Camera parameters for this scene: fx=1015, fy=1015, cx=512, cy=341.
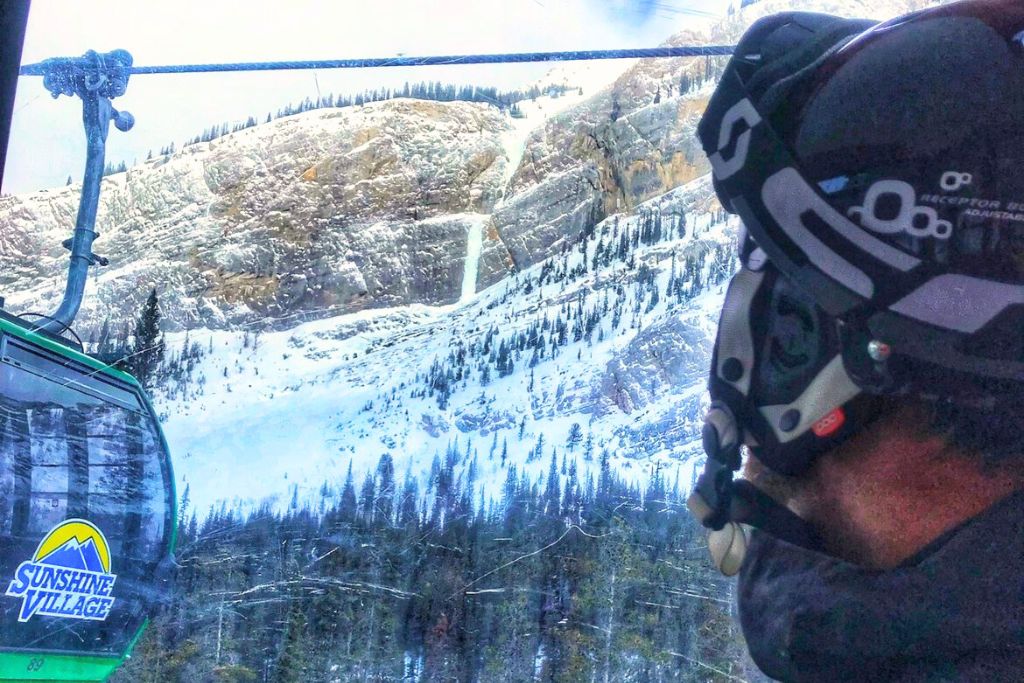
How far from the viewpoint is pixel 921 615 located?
30.9 inches

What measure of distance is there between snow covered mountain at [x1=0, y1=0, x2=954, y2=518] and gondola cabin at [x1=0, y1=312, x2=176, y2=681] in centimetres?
12

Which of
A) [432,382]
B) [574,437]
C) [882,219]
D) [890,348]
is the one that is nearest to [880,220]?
[882,219]

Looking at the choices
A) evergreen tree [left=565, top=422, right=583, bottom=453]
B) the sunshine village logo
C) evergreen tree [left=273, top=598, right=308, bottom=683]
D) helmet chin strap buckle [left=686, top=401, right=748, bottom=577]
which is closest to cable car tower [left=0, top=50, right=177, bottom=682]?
the sunshine village logo

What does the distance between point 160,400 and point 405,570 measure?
0.73m

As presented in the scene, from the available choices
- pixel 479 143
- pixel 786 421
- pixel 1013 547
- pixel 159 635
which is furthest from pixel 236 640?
pixel 1013 547

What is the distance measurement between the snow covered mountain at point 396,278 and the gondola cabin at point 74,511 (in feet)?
0.38

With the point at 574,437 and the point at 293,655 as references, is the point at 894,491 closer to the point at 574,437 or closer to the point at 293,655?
the point at 574,437

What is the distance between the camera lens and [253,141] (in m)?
2.57

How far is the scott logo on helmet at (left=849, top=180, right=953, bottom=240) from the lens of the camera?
2.68 ft

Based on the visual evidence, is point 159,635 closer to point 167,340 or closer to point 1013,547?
point 167,340

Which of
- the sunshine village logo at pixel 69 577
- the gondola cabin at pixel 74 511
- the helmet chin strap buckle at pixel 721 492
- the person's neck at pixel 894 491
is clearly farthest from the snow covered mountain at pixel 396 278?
the person's neck at pixel 894 491

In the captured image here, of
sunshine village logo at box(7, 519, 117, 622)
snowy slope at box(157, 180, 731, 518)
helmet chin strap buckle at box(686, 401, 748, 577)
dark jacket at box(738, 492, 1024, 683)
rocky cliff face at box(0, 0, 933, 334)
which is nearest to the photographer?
dark jacket at box(738, 492, 1024, 683)

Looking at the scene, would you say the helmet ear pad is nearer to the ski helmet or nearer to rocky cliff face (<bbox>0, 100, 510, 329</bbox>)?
the ski helmet

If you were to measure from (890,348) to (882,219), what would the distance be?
109mm
